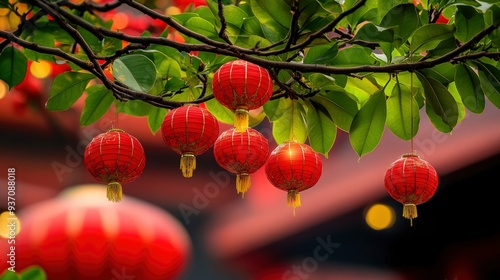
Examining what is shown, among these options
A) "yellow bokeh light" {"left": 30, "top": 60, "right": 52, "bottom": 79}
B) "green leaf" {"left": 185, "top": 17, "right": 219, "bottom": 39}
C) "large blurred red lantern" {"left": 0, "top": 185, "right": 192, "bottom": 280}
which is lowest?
"green leaf" {"left": 185, "top": 17, "right": 219, "bottom": 39}

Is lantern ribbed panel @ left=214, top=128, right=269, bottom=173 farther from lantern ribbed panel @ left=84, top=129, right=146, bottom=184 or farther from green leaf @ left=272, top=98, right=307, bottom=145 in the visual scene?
lantern ribbed panel @ left=84, top=129, right=146, bottom=184

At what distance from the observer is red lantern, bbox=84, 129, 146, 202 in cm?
154

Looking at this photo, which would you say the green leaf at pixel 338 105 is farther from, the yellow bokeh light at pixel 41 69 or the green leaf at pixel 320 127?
the yellow bokeh light at pixel 41 69

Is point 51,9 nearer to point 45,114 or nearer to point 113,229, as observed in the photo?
point 113,229

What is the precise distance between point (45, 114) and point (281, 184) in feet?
10.5

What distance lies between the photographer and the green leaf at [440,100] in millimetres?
1246

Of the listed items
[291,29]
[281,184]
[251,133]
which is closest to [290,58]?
[291,29]

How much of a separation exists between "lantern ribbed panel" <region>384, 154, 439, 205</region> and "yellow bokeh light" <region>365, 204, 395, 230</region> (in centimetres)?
282

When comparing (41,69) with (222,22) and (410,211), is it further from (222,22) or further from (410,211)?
(222,22)

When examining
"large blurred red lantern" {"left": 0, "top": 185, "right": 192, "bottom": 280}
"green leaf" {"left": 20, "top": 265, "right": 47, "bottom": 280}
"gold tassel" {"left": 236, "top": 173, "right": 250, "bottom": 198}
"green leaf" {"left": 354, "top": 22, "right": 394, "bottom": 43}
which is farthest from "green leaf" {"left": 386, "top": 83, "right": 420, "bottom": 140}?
"large blurred red lantern" {"left": 0, "top": 185, "right": 192, "bottom": 280}

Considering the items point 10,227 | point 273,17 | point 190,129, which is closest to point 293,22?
point 273,17

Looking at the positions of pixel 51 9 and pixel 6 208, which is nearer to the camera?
pixel 51 9

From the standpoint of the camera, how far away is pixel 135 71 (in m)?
1.13

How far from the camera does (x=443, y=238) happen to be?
4.70 meters
